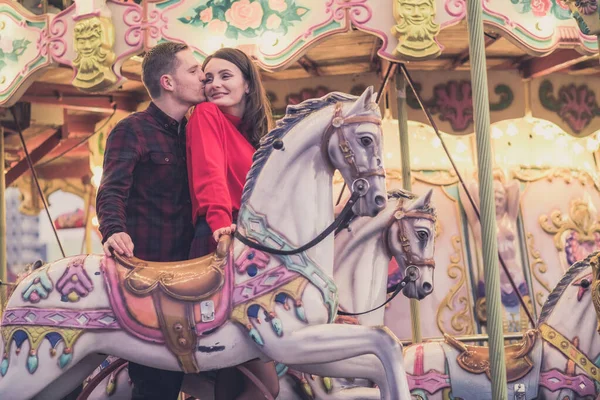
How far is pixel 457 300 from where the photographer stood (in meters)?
8.50

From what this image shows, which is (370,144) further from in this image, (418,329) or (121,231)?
(418,329)

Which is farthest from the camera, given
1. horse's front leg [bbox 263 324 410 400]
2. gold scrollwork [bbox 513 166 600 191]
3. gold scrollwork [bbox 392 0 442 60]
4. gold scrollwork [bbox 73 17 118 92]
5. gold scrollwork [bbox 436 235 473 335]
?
gold scrollwork [bbox 513 166 600 191]

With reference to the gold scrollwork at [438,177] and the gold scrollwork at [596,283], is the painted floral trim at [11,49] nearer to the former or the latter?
the gold scrollwork at [438,177]

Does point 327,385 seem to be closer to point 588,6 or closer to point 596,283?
point 596,283

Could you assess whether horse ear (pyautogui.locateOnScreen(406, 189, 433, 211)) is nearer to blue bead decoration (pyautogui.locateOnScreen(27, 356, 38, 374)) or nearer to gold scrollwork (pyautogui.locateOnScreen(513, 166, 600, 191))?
blue bead decoration (pyautogui.locateOnScreen(27, 356, 38, 374))

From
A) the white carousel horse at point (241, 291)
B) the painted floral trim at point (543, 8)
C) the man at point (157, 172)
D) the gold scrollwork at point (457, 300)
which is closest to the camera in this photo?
the white carousel horse at point (241, 291)

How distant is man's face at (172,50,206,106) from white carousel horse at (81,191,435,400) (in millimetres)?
1263

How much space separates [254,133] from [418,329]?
3.33 metres

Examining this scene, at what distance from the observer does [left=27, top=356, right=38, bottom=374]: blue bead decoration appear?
423cm

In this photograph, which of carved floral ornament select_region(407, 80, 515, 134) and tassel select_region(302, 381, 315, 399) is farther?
carved floral ornament select_region(407, 80, 515, 134)

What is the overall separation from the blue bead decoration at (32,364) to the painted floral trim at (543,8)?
3.84 metres

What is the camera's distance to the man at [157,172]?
4480 millimetres

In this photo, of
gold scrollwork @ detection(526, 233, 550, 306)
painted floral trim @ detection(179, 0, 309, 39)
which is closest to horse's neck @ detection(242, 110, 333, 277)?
painted floral trim @ detection(179, 0, 309, 39)

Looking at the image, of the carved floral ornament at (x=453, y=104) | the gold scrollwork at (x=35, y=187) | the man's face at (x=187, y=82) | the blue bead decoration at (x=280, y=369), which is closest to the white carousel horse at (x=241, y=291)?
the man's face at (x=187, y=82)
